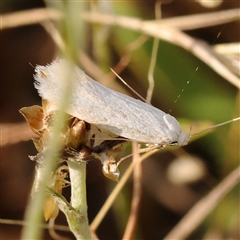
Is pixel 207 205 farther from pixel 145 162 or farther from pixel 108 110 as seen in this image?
pixel 108 110

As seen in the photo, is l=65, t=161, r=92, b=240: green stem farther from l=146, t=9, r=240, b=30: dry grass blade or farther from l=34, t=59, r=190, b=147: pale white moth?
l=146, t=9, r=240, b=30: dry grass blade

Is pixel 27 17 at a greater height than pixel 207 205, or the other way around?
pixel 27 17

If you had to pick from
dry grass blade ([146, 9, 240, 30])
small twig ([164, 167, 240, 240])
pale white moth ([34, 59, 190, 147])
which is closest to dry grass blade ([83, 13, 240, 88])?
dry grass blade ([146, 9, 240, 30])

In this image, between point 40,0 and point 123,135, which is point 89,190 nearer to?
point 40,0

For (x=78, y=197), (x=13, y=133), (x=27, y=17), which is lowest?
(x=78, y=197)

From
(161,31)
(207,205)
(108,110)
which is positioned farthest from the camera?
(161,31)

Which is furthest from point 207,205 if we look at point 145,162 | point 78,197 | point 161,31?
point 78,197

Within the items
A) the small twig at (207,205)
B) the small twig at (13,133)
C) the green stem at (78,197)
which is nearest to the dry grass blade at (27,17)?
the small twig at (13,133)

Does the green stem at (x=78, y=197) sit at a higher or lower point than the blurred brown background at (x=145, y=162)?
lower

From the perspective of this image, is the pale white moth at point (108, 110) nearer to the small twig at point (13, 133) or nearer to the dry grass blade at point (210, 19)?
the small twig at point (13, 133)
